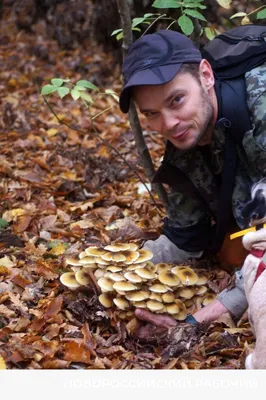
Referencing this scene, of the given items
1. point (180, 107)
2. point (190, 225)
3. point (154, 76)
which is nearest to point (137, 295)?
point (190, 225)

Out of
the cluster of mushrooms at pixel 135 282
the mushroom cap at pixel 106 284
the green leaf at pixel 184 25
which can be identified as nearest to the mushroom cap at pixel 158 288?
the cluster of mushrooms at pixel 135 282

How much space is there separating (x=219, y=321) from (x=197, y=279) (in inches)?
10.9

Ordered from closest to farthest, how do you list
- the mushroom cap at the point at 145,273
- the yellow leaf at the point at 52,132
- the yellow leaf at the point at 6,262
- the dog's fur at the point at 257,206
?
the dog's fur at the point at 257,206
the mushroom cap at the point at 145,273
the yellow leaf at the point at 6,262
the yellow leaf at the point at 52,132

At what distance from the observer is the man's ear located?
10.1 feet

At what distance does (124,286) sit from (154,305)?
195mm

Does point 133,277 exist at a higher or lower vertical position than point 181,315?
higher

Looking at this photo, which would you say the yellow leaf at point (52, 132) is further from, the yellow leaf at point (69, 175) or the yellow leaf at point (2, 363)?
the yellow leaf at point (2, 363)

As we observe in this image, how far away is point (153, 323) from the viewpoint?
3.04m

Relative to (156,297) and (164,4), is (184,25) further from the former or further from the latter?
(156,297)

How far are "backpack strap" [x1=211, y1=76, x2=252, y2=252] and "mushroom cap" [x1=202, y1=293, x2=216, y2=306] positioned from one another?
565 mm

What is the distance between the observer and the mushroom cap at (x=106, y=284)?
301cm

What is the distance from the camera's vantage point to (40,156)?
559 cm
